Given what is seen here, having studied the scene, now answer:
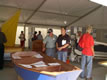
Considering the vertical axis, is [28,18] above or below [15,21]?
above

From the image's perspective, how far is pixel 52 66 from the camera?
8.35 ft

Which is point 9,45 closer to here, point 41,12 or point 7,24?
point 7,24

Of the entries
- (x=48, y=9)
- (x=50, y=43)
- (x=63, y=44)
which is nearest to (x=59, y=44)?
(x=63, y=44)

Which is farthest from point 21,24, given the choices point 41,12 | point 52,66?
point 52,66

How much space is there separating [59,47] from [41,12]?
4427 mm

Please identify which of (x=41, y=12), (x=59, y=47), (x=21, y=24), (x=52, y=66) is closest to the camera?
(x=52, y=66)

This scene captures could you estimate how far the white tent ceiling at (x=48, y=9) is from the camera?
628cm

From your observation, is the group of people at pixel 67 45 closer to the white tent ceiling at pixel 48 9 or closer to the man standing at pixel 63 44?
the man standing at pixel 63 44

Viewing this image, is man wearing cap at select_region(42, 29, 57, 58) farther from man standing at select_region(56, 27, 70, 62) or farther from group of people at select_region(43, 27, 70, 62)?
man standing at select_region(56, 27, 70, 62)

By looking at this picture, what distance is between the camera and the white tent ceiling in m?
6.28

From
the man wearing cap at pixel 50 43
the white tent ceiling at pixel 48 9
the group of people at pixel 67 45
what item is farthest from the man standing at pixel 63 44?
the white tent ceiling at pixel 48 9

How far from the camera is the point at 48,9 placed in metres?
7.03

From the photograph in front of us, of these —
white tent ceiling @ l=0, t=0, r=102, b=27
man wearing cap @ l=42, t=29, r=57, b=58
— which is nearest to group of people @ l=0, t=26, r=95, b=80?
man wearing cap @ l=42, t=29, r=57, b=58

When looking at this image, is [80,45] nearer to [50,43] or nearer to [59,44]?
[59,44]
